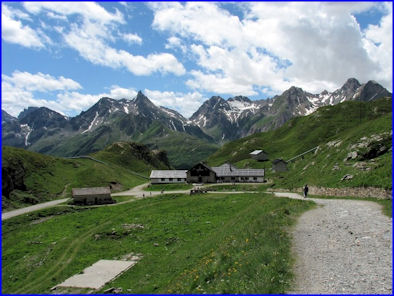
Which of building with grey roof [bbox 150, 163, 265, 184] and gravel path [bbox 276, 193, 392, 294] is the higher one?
building with grey roof [bbox 150, 163, 265, 184]

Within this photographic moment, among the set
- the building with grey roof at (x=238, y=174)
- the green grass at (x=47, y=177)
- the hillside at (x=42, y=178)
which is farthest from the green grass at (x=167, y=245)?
the building with grey roof at (x=238, y=174)

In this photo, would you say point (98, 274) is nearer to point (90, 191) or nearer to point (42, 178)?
point (90, 191)

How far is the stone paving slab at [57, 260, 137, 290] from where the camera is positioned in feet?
104

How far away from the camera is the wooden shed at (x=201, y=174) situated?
13065cm

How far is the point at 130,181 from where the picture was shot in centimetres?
14350

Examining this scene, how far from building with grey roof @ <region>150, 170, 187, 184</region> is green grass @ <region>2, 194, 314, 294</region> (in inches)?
1959

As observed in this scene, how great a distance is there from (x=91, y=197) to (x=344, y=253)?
84577mm

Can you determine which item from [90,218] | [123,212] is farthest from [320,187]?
[90,218]

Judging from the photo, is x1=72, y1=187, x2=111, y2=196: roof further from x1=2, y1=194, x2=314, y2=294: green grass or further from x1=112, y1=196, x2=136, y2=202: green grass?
x1=2, y1=194, x2=314, y2=294: green grass

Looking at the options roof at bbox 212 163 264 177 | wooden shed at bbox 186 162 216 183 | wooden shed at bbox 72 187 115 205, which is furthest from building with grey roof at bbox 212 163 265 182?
wooden shed at bbox 72 187 115 205

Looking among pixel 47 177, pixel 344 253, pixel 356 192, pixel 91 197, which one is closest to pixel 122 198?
pixel 91 197

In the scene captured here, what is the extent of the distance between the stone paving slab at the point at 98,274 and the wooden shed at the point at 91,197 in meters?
57.6

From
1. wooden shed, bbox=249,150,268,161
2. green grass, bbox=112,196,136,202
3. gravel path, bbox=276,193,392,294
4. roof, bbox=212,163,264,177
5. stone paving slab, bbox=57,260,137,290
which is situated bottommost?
stone paving slab, bbox=57,260,137,290

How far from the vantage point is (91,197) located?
95.2 m
